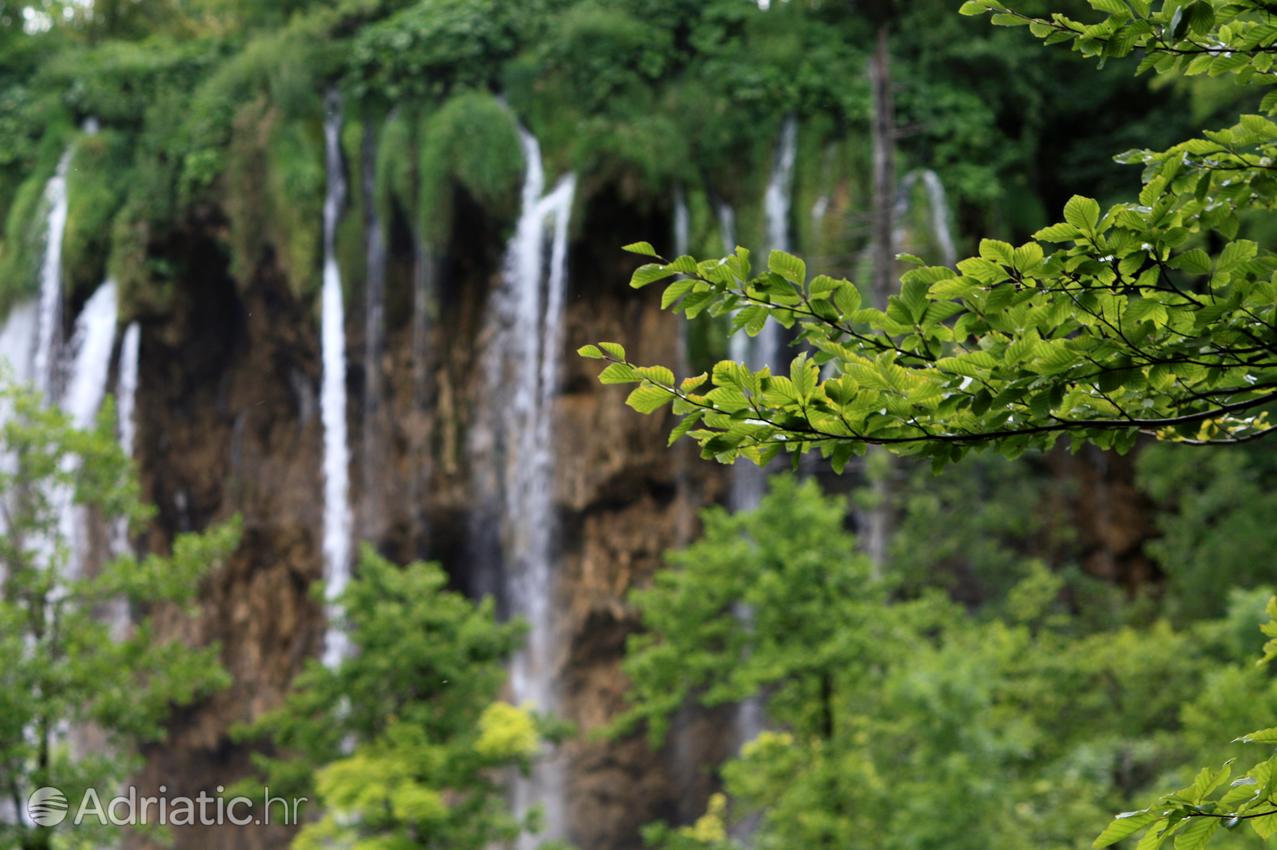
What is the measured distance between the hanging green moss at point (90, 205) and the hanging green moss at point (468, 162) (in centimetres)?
464

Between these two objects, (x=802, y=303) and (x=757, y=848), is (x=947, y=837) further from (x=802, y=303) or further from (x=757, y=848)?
(x=802, y=303)

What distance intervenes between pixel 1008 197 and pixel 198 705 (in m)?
12.9

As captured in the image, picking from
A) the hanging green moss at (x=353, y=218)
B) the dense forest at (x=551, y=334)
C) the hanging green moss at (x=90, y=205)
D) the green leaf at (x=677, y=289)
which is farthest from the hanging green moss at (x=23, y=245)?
the green leaf at (x=677, y=289)

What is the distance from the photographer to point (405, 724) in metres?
10.6

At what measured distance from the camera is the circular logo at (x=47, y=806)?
9.37 m

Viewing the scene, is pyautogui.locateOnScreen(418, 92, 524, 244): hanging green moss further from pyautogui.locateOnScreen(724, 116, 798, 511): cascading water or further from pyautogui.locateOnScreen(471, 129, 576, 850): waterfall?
pyautogui.locateOnScreen(724, 116, 798, 511): cascading water

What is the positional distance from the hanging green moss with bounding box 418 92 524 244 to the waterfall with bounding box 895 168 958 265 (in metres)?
4.93

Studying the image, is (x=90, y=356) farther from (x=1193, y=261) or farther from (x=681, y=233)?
(x=1193, y=261)

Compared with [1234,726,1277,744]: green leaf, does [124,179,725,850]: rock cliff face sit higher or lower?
lower

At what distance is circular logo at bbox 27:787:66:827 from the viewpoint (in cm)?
937

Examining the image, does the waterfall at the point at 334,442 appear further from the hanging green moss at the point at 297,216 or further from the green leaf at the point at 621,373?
the green leaf at the point at 621,373

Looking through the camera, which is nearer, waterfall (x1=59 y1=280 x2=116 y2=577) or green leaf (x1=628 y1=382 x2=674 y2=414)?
green leaf (x1=628 y1=382 x2=674 y2=414)

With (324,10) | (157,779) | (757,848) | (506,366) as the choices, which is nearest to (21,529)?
(757,848)

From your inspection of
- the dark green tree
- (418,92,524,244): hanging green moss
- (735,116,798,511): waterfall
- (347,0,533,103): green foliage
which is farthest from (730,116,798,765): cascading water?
the dark green tree
